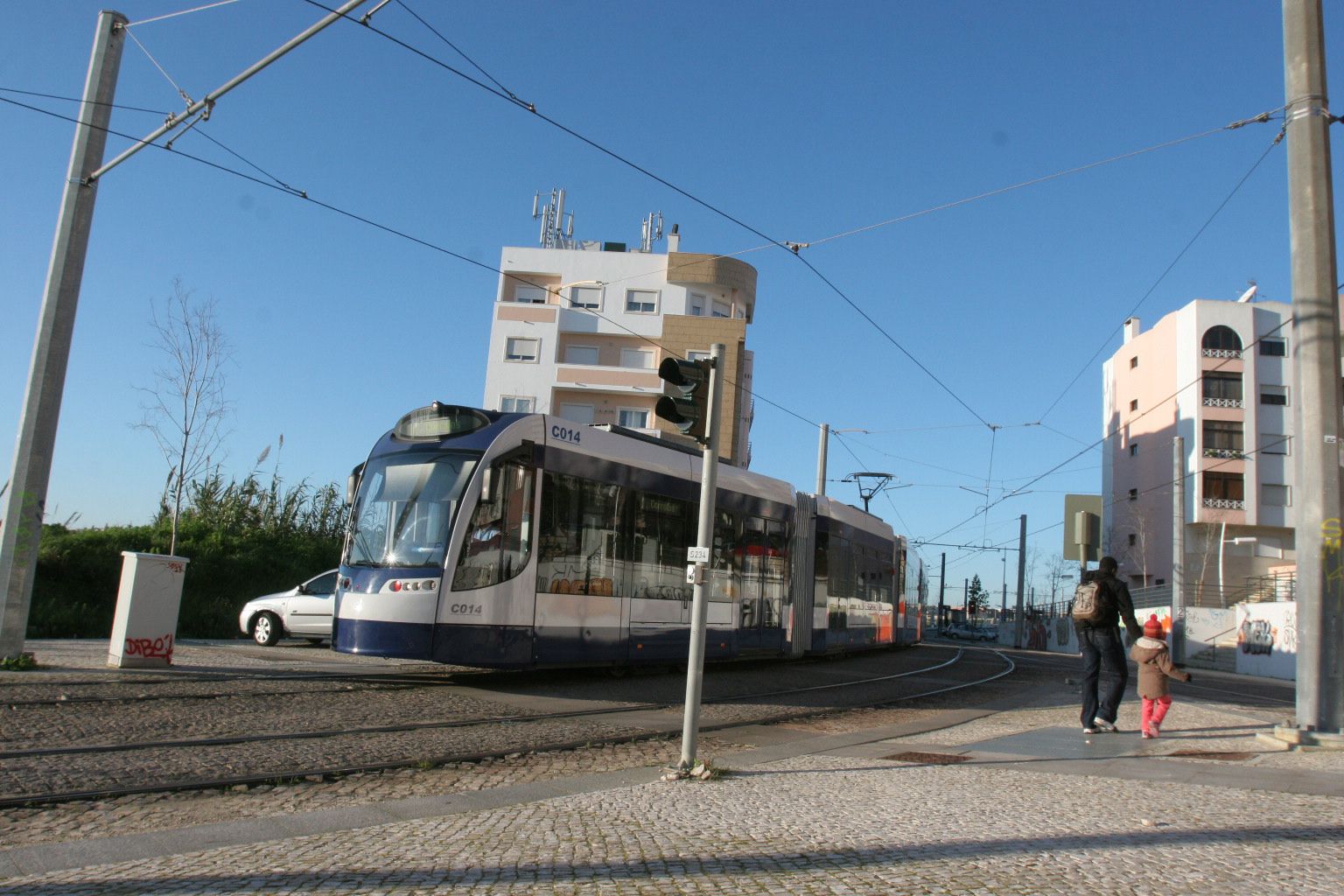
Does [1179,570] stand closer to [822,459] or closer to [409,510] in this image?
[822,459]

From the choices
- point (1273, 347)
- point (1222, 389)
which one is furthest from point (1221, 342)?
point (1273, 347)

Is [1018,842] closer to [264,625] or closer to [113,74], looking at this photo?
[113,74]

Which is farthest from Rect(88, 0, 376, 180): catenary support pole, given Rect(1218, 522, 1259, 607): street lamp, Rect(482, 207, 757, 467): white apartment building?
Rect(1218, 522, 1259, 607): street lamp

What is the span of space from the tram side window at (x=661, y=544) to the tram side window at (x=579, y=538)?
45cm

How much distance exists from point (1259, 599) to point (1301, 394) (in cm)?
3166

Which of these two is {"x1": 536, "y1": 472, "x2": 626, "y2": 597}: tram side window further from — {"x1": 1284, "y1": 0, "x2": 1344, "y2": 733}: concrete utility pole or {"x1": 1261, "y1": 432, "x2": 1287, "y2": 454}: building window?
{"x1": 1261, "y1": 432, "x2": 1287, "y2": 454}: building window

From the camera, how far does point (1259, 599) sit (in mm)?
37531

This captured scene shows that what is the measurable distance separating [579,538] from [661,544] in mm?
1912

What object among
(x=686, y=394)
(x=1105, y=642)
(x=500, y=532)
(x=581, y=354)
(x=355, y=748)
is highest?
(x=581, y=354)

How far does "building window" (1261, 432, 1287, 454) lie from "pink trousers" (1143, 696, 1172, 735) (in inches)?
1876

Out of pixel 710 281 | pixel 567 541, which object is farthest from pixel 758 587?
pixel 710 281

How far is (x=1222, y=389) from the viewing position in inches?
2085

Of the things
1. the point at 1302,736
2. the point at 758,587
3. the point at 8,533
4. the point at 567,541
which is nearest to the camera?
the point at 1302,736

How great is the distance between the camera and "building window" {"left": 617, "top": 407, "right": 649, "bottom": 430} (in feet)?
165
